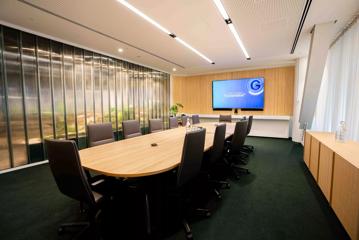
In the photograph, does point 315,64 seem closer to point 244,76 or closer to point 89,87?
point 244,76

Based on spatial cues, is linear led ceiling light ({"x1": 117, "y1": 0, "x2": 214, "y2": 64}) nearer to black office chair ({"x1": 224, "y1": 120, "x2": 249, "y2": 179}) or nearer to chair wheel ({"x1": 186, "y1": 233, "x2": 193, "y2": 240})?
black office chair ({"x1": 224, "y1": 120, "x2": 249, "y2": 179})

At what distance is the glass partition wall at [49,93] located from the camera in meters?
3.44

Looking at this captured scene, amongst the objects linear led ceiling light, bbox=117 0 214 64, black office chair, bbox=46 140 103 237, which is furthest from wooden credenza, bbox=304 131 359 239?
linear led ceiling light, bbox=117 0 214 64

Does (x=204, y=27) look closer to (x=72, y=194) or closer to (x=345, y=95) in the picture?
(x=345, y=95)

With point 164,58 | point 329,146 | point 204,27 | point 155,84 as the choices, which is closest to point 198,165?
point 329,146

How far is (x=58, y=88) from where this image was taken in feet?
13.8

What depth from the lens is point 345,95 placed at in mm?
3256

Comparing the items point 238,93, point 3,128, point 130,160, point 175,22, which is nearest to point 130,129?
point 130,160

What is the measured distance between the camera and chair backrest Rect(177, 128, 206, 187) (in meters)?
1.55

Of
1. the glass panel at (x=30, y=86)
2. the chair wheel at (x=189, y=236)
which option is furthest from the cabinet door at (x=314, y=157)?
the glass panel at (x=30, y=86)

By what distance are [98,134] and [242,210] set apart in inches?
90.6

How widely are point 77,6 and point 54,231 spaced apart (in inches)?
123

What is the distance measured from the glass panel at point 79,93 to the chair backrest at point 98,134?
2.45m

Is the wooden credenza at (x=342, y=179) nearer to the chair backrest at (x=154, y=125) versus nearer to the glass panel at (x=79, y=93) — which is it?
the chair backrest at (x=154, y=125)
